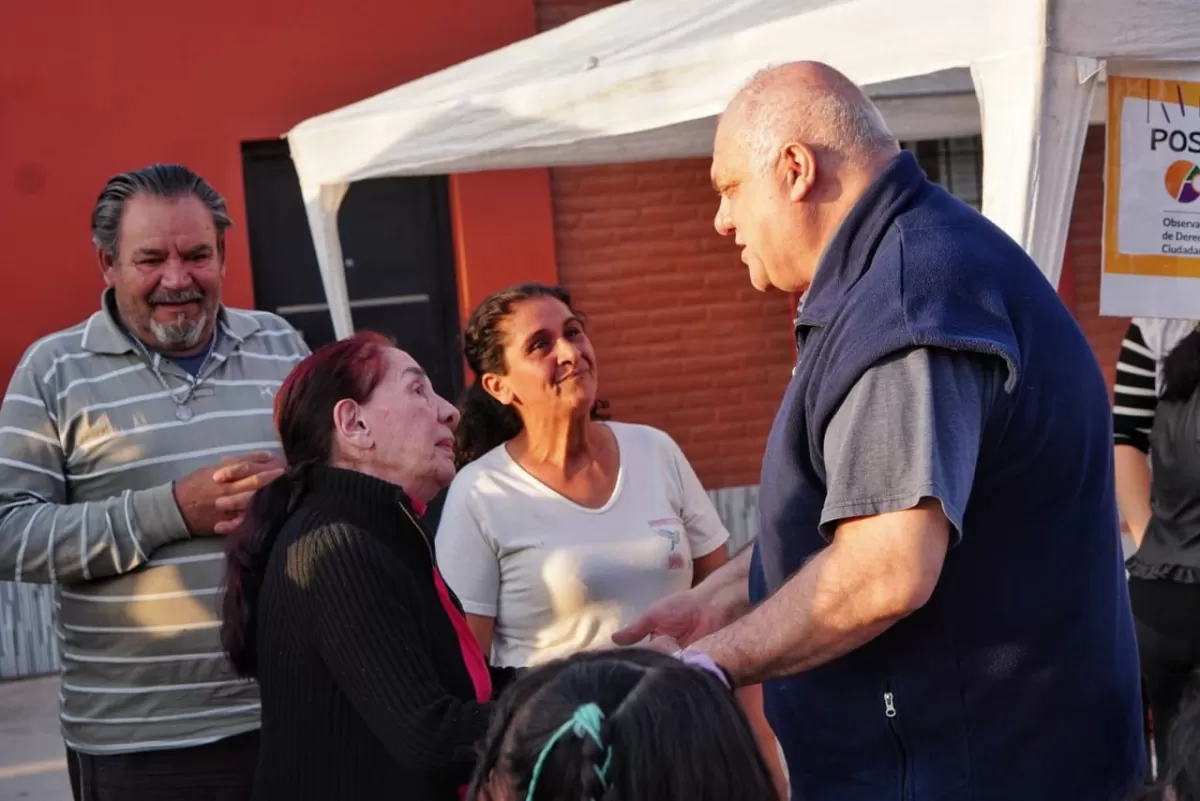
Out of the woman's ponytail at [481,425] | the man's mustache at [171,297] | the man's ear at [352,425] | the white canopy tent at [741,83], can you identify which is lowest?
the woman's ponytail at [481,425]

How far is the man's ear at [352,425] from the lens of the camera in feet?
8.09

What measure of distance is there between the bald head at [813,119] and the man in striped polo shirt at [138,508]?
1.13 m

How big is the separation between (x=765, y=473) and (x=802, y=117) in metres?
0.49

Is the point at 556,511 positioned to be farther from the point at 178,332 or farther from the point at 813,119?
the point at 813,119

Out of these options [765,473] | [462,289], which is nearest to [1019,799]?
[765,473]

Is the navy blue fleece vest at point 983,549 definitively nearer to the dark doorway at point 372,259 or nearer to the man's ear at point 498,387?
the man's ear at point 498,387

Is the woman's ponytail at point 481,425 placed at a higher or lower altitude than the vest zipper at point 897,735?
higher

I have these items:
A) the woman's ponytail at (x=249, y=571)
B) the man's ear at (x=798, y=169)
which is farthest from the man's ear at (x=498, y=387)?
the man's ear at (x=798, y=169)

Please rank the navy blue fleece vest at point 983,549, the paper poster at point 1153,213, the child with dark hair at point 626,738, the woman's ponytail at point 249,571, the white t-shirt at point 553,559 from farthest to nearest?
the white t-shirt at point 553,559
the paper poster at point 1153,213
the woman's ponytail at point 249,571
the navy blue fleece vest at point 983,549
the child with dark hair at point 626,738

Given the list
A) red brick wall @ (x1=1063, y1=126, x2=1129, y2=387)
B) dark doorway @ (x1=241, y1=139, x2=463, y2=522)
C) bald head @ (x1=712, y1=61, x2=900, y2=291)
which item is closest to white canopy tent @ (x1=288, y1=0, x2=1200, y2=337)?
bald head @ (x1=712, y1=61, x2=900, y2=291)

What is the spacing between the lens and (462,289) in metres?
7.89

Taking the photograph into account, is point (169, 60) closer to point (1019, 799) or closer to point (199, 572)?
point (199, 572)

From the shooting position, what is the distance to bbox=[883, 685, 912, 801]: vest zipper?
6.63ft

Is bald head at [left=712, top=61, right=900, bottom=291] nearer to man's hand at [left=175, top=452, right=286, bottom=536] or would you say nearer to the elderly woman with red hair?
the elderly woman with red hair
